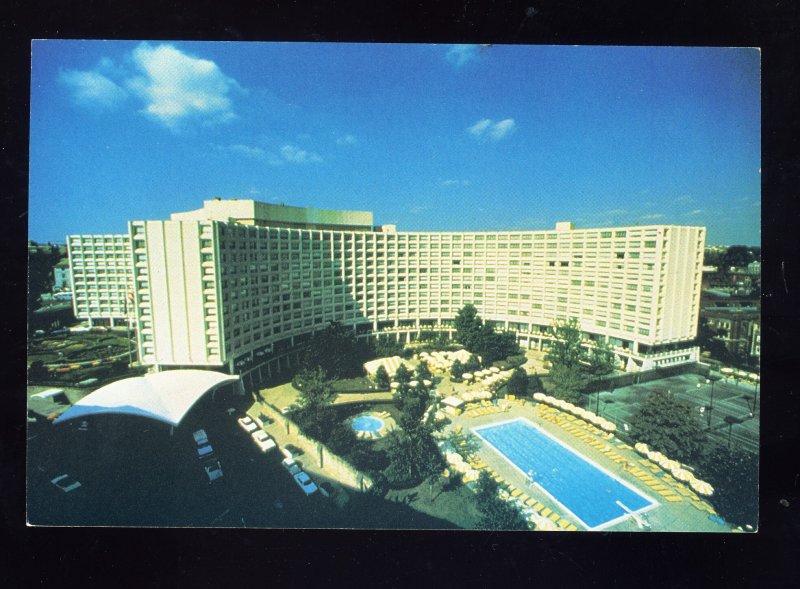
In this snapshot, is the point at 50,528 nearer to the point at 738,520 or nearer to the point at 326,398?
the point at 326,398

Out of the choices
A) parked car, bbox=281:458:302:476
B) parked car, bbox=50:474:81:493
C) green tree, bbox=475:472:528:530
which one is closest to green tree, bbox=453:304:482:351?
green tree, bbox=475:472:528:530

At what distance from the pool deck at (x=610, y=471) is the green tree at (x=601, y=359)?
2957 mm

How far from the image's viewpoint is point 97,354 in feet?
56.8

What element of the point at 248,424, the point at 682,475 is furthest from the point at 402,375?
the point at 682,475

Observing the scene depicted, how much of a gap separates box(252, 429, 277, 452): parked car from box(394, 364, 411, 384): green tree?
576 centimetres

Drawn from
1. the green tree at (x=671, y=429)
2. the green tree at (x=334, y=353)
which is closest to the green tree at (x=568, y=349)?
the green tree at (x=671, y=429)

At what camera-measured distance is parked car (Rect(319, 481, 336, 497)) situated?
828 centimetres

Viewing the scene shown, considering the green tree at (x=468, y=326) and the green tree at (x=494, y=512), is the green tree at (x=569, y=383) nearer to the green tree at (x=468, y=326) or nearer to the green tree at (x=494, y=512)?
the green tree at (x=468, y=326)

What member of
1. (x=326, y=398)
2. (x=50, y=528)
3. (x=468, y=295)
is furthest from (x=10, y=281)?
(x=468, y=295)

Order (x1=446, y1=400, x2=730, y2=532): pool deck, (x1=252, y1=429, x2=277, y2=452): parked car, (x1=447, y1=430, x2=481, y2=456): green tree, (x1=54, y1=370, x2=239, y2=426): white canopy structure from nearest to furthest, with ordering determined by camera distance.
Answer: (x1=446, y1=400, x2=730, y2=532): pool deck
(x1=54, y1=370, x2=239, y2=426): white canopy structure
(x1=252, y1=429, x2=277, y2=452): parked car
(x1=447, y1=430, x2=481, y2=456): green tree

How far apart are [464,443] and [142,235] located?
12.8 m

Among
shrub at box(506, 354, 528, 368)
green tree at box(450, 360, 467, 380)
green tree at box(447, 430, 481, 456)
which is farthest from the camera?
shrub at box(506, 354, 528, 368)

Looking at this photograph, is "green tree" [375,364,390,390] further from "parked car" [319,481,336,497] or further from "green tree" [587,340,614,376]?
"green tree" [587,340,614,376]

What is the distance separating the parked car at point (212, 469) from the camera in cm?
845
